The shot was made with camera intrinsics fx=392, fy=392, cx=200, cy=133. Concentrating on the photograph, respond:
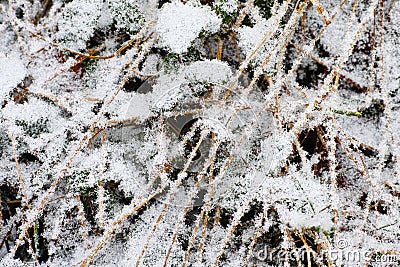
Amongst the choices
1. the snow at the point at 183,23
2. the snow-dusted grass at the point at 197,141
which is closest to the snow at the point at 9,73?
the snow-dusted grass at the point at 197,141

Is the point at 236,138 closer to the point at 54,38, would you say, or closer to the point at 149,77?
the point at 149,77

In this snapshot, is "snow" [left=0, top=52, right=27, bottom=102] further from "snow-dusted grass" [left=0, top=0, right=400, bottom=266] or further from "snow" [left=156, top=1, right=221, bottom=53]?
"snow" [left=156, top=1, right=221, bottom=53]

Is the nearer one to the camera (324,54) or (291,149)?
(291,149)

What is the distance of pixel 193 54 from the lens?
81 cm

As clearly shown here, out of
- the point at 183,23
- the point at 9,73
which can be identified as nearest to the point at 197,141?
the point at 183,23

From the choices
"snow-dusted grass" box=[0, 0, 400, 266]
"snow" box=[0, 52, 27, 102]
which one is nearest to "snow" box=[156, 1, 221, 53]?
"snow-dusted grass" box=[0, 0, 400, 266]

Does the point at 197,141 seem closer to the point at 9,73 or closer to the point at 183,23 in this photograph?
the point at 183,23

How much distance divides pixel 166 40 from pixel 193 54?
0.21 feet

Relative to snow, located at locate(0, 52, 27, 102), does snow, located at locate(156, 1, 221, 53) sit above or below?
above

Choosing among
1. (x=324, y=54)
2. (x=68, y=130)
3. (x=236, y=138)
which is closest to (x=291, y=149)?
(x=236, y=138)

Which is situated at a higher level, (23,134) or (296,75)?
(296,75)

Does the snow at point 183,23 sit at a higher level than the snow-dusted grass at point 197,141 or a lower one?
higher

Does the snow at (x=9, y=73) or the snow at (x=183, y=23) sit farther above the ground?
the snow at (x=183, y=23)

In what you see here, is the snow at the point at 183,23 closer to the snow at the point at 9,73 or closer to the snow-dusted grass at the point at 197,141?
the snow-dusted grass at the point at 197,141
